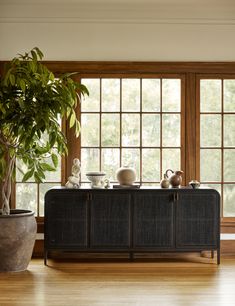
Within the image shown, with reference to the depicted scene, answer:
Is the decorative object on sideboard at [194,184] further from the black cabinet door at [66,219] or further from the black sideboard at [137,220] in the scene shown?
the black cabinet door at [66,219]

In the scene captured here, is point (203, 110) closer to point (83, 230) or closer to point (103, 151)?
point (103, 151)

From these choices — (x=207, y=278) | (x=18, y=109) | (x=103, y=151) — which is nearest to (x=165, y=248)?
(x=207, y=278)

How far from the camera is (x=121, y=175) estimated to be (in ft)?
24.2

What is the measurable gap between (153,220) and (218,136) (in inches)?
55.7

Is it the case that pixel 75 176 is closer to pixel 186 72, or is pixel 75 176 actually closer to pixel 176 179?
pixel 176 179

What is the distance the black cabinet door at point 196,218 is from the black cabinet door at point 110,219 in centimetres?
60

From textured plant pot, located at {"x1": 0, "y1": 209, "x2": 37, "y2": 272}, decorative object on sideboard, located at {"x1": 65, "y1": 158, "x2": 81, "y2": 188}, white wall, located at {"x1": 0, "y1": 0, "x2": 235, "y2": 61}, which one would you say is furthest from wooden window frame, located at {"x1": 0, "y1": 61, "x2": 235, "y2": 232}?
textured plant pot, located at {"x1": 0, "y1": 209, "x2": 37, "y2": 272}

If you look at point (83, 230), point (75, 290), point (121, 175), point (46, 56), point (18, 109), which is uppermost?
point (46, 56)

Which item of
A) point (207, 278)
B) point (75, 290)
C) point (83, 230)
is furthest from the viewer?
point (83, 230)

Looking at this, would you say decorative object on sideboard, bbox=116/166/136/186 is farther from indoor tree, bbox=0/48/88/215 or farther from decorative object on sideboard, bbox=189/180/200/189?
indoor tree, bbox=0/48/88/215

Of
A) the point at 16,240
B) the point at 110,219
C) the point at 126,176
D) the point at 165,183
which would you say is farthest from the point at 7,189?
the point at 165,183

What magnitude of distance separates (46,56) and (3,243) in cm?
240

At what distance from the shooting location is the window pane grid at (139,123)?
785cm

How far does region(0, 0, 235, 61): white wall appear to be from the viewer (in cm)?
775
